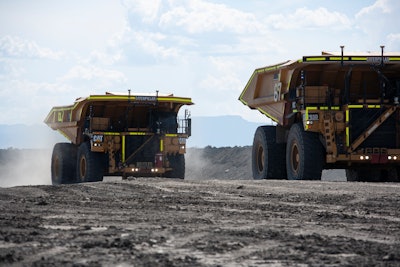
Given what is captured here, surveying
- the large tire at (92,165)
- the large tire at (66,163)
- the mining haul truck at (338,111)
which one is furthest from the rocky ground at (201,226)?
the large tire at (66,163)

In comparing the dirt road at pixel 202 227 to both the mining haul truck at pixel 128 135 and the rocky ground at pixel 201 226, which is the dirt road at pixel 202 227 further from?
the mining haul truck at pixel 128 135

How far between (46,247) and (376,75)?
1441 cm

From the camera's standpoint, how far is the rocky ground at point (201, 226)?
734 cm

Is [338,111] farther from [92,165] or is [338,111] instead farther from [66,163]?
[66,163]

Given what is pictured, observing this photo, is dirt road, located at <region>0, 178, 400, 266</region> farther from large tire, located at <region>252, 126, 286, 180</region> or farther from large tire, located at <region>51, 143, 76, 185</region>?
large tire, located at <region>51, 143, 76, 185</region>

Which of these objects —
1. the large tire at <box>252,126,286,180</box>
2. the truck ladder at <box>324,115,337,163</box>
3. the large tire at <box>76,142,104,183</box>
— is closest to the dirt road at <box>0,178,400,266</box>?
the truck ladder at <box>324,115,337,163</box>

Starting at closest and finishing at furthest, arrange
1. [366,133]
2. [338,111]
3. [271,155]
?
[366,133]
[338,111]
[271,155]

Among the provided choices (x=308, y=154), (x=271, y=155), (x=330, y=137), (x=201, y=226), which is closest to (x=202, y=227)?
(x=201, y=226)

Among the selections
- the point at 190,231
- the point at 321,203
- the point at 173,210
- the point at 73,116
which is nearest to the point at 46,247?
the point at 190,231

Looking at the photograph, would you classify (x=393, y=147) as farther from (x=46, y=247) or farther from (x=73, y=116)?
(x=46, y=247)

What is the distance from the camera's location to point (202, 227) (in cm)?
961

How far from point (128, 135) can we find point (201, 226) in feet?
50.9

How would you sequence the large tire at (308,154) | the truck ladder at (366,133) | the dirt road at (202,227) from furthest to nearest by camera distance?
the large tire at (308,154)
the truck ladder at (366,133)
the dirt road at (202,227)

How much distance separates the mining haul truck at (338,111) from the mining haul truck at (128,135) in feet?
14.1
